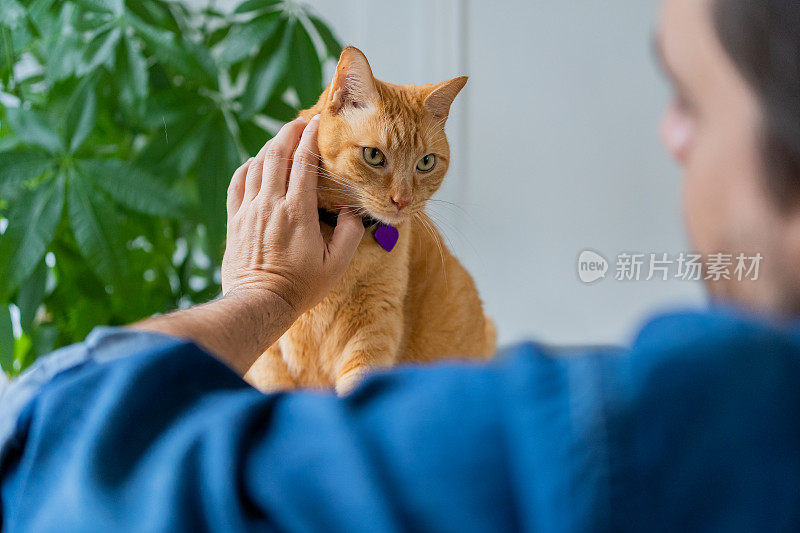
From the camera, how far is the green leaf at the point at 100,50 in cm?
107

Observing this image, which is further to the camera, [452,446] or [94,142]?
[94,142]

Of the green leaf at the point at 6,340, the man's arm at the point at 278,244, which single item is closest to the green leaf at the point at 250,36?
the man's arm at the point at 278,244

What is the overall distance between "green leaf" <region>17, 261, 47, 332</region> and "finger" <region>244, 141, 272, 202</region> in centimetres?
53

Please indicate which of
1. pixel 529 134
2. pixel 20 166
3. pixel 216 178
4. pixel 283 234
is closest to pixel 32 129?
pixel 20 166

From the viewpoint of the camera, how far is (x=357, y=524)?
297 millimetres

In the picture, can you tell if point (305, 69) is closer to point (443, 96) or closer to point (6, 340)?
point (443, 96)

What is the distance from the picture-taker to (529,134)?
0.93 m

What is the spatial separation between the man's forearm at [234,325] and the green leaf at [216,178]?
22 centimetres

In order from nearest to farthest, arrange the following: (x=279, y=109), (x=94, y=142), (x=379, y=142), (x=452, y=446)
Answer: (x=452, y=446) < (x=379, y=142) < (x=279, y=109) < (x=94, y=142)

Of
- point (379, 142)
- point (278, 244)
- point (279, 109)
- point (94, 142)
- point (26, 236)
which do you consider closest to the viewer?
point (278, 244)

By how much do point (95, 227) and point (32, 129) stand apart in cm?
19

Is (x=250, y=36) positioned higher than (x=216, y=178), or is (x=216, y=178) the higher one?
(x=250, y=36)

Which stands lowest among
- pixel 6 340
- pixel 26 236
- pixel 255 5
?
pixel 6 340

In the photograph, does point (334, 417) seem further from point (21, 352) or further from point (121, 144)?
point (121, 144)
